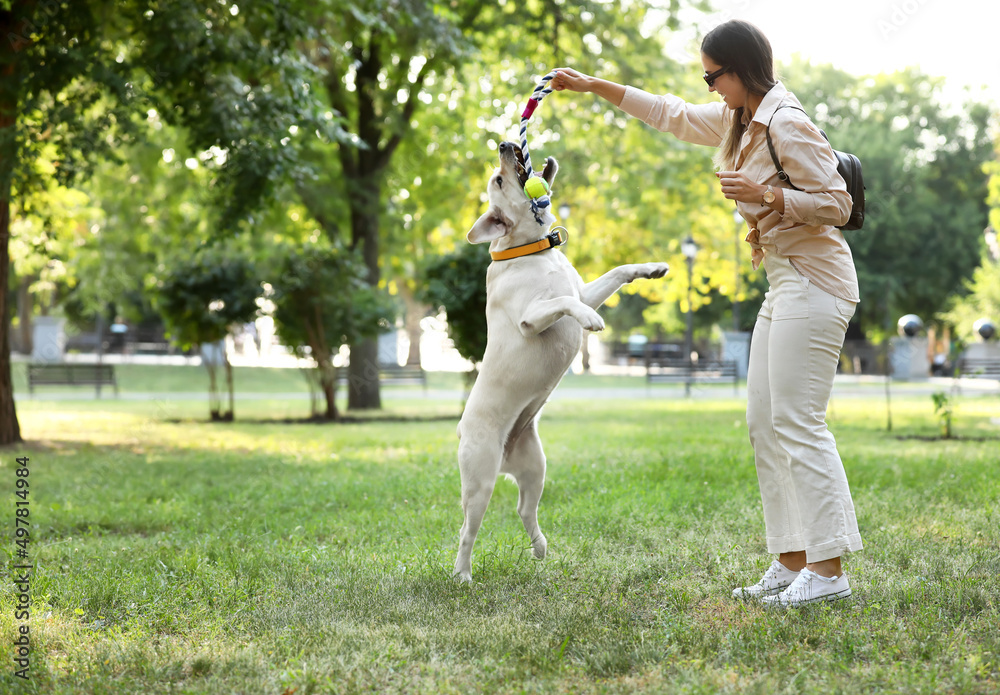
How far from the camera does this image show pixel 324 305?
14.2m

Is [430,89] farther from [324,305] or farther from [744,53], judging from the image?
[744,53]

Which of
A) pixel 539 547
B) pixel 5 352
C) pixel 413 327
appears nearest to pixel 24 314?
pixel 413 327

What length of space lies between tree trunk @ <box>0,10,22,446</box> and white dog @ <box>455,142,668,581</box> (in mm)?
7121

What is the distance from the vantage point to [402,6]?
11695mm

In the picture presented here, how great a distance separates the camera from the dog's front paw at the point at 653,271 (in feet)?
12.4

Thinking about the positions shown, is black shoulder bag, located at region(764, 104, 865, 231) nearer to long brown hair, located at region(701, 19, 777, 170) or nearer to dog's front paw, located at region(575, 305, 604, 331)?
long brown hair, located at region(701, 19, 777, 170)

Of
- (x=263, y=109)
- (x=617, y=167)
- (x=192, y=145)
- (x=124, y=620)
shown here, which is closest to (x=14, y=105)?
(x=192, y=145)

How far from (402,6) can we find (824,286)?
9.87 metres

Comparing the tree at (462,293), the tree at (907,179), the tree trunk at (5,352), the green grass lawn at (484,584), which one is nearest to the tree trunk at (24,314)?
the tree at (462,293)

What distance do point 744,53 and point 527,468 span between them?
2297mm

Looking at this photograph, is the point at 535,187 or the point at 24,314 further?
the point at 24,314

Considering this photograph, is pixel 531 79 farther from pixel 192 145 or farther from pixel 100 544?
pixel 100 544

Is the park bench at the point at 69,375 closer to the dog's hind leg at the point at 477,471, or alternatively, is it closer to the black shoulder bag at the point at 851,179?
the dog's hind leg at the point at 477,471

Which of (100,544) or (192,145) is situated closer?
(100,544)
